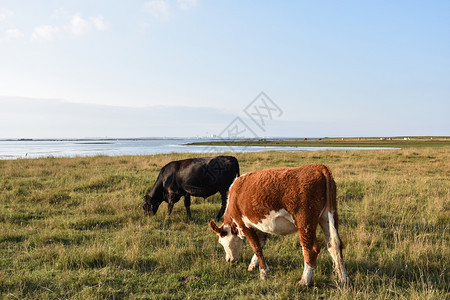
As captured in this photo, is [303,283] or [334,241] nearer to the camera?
[334,241]

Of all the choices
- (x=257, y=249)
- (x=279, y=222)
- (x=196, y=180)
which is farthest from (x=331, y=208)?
(x=196, y=180)

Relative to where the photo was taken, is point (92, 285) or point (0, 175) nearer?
point (92, 285)

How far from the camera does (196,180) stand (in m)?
7.80

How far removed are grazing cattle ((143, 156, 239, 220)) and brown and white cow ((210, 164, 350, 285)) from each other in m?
3.41

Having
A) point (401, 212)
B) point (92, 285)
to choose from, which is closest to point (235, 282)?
point (92, 285)

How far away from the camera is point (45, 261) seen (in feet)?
Result: 16.0

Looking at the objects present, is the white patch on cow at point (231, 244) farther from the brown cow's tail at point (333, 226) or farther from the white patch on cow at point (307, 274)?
the brown cow's tail at point (333, 226)

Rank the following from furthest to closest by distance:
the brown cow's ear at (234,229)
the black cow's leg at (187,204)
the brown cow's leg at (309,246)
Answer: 1. the black cow's leg at (187,204)
2. the brown cow's ear at (234,229)
3. the brown cow's leg at (309,246)

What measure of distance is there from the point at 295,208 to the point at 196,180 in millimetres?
4453

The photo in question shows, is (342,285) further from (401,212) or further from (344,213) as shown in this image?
(401,212)

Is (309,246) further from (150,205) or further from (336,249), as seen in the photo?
(150,205)

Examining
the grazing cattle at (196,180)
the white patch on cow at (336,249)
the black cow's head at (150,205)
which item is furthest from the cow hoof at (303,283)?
the black cow's head at (150,205)

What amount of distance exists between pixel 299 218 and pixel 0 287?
4312 mm

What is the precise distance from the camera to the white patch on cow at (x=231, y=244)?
4.65m
